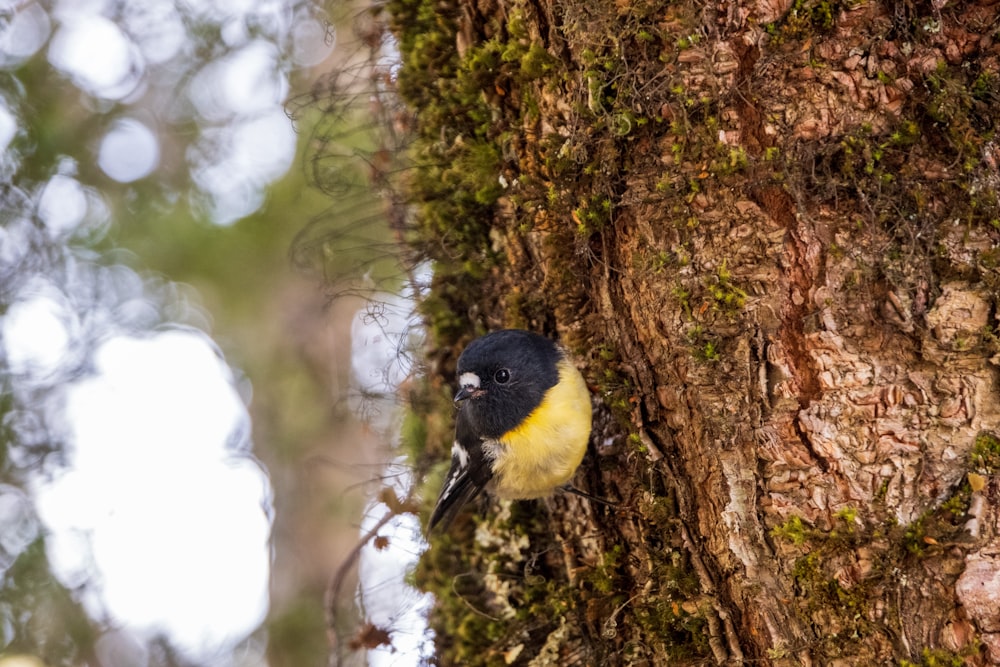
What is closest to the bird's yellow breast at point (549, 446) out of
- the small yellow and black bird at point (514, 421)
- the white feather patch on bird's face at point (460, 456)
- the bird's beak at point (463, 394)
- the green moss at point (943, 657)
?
the small yellow and black bird at point (514, 421)

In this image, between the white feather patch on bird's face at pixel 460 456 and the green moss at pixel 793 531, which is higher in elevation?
the green moss at pixel 793 531

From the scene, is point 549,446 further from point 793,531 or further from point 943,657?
point 943,657

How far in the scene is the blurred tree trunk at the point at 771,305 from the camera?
2.27 m

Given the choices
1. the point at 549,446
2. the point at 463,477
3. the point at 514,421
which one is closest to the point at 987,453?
the point at 549,446

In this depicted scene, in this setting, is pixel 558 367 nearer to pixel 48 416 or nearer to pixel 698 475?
pixel 698 475

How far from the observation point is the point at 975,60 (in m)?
2.35

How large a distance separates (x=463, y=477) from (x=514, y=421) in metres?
0.35

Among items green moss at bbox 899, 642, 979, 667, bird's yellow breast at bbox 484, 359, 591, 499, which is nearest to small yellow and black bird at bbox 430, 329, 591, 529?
bird's yellow breast at bbox 484, 359, 591, 499

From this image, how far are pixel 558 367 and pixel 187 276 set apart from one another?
17.4ft

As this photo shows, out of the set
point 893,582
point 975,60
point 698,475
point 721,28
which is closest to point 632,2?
point 721,28

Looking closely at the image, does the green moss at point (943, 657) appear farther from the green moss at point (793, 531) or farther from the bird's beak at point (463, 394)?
the bird's beak at point (463, 394)

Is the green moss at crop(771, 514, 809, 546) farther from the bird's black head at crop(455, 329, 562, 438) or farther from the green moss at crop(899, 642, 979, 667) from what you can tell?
the bird's black head at crop(455, 329, 562, 438)

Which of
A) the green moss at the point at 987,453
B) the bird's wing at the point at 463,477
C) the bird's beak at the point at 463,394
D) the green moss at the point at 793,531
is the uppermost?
the green moss at the point at 987,453

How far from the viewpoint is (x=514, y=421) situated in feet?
11.6
